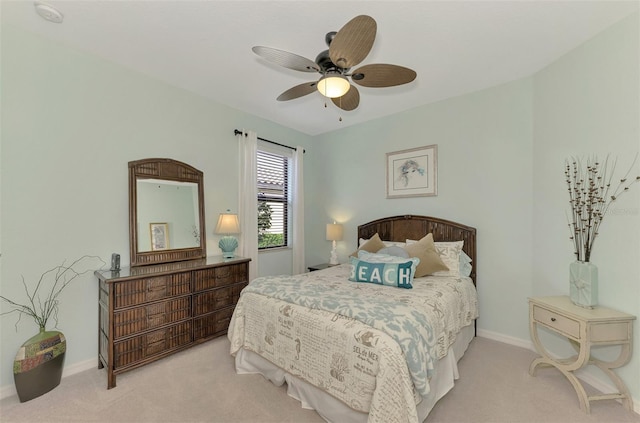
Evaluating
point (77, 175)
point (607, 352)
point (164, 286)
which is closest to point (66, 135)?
point (77, 175)

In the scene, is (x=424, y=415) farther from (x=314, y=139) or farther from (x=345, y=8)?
(x=314, y=139)

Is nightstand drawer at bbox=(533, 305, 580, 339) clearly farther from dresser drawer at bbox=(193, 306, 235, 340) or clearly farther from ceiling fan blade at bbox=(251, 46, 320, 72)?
dresser drawer at bbox=(193, 306, 235, 340)

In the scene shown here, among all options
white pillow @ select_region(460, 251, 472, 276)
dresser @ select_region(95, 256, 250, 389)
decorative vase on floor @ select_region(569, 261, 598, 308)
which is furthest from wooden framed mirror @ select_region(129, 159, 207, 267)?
→ decorative vase on floor @ select_region(569, 261, 598, 308)

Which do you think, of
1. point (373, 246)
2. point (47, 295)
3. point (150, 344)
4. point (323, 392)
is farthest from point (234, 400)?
point (373, 246)

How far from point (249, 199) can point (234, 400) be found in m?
2.39

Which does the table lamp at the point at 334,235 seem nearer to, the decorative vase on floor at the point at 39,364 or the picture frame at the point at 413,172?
the picture frame at the point at 413,172

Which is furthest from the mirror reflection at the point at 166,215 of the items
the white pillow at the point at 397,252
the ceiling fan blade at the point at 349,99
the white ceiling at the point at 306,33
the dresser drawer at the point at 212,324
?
the white pillow at the point at 397,252

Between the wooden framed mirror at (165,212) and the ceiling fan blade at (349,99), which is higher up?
the ceiling fan blade at (349,99)

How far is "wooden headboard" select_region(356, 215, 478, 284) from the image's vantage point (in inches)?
126

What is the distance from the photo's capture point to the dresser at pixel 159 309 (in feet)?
7.24

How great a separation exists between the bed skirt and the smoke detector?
2986mm

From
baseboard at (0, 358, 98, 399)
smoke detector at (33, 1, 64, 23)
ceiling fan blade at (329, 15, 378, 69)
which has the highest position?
smoke detector at (33, 1, 64, 23)

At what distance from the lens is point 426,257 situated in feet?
9.43

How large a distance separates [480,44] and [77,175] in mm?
3716
